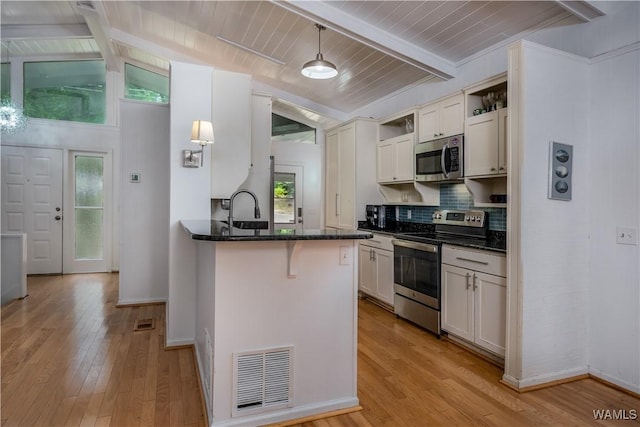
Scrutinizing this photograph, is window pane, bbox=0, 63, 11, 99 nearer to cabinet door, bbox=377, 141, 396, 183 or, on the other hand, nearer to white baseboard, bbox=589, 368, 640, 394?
cabinet door, bbox=377, 141, 396, 183

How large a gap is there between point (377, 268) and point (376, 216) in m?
0.76

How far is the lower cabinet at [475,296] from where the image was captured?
280 cm

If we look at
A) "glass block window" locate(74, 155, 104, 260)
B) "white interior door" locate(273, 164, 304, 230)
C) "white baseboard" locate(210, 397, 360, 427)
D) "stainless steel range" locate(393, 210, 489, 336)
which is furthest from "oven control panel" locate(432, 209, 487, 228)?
"glass block window" locate(74, 155, 104, 260)

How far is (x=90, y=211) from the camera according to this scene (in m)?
6.36

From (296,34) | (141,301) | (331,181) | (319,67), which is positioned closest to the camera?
(319,67)

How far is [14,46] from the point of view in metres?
5.83

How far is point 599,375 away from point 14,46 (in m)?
8.41

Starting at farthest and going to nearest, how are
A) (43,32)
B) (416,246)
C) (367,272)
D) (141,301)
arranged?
1. (43,32)
2. (367,272)
3. (141,301)
4. (416,246)

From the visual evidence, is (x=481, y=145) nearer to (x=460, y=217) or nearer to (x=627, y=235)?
(x=460, y=217)

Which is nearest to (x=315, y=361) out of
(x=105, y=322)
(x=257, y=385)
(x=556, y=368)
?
(x=257, y=385)

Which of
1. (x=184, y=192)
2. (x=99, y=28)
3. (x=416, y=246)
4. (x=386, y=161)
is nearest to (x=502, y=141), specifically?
(x=416, y=246)

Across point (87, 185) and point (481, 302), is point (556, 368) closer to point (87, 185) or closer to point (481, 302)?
point (481, 302)

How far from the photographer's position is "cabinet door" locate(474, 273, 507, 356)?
9.10 feet

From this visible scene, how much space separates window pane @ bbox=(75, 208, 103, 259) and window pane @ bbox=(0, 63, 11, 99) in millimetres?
2065
